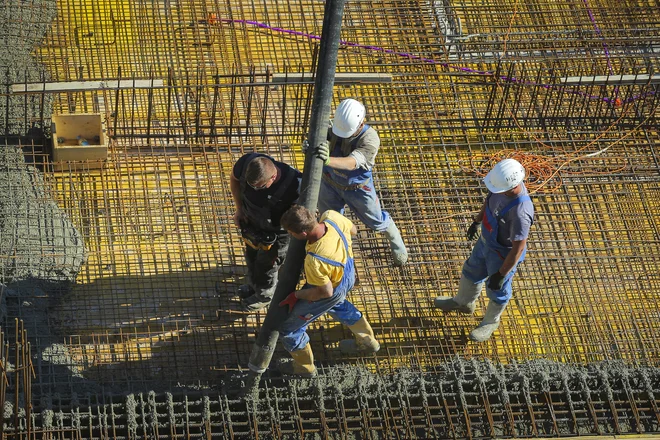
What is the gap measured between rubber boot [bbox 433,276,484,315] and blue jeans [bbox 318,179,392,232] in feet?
2.79

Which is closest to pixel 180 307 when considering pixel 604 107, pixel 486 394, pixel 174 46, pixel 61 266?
pixel 61 266

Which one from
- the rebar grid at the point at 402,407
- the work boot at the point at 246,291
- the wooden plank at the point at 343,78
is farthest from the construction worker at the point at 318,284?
the wooden plank at the point at 343,78

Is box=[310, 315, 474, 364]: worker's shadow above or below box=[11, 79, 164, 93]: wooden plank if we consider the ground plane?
below

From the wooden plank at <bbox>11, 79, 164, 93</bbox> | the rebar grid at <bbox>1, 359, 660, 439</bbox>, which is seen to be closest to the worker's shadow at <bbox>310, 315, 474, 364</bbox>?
the rebar grid at <bbox>1, 359, 660, 439</bbox>

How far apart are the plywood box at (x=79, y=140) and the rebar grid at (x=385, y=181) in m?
0.09

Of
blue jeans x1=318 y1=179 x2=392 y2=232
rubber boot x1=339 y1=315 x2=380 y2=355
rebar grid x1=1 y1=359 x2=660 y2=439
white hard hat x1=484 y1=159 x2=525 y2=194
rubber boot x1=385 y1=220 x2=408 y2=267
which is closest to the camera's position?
white hard hat x1=484 y1=159 x2=525 y2=194

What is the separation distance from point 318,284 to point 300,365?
3.73 ft

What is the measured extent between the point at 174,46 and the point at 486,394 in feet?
17.9

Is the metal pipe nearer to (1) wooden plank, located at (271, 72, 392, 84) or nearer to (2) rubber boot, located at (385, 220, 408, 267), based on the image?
(2) rubber boot, located at (385, 220, 408, 267)

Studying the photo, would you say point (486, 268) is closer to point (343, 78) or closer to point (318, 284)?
point (318, 284)

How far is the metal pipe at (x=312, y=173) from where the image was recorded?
6.45 metres

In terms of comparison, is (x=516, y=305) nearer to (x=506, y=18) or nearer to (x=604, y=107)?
(x=604, y=107)

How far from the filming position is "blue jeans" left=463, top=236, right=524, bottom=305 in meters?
8.10

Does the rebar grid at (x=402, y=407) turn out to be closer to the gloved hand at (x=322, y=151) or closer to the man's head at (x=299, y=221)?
the man's head at (x=299, y=221)
